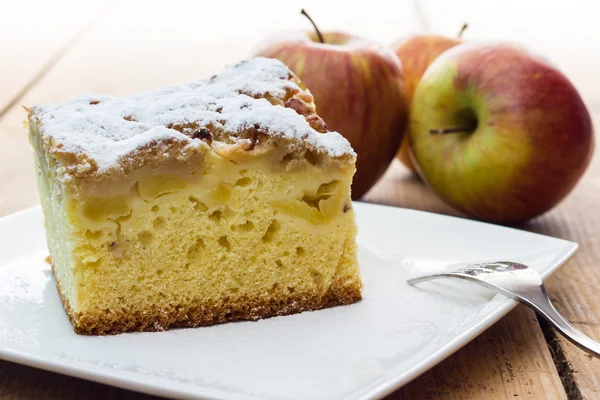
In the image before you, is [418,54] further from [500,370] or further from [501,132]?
[500,370]

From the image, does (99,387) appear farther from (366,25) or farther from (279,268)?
(366,25)

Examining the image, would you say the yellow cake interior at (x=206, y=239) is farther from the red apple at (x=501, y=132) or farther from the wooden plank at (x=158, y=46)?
the wooden plank at (x=158, y=46)

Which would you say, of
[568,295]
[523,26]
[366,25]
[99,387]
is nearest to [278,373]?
[99,387]

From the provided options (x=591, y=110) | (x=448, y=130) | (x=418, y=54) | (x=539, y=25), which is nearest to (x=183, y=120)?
(x=448, y=130)

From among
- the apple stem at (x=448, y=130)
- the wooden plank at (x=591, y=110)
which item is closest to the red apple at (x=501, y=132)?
the apple stem at (x=448, y=130)

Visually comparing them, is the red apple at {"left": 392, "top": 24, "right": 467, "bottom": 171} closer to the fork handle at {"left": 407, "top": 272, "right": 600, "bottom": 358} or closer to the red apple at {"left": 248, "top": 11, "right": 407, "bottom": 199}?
the red apple at {"left": 248, "top": 11, "right": 407, "bottom": 199}

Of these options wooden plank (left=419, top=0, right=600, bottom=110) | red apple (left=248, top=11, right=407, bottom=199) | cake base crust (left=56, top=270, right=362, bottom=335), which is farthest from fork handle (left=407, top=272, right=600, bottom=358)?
wooden plank (left=419, top=0, right=600, bottom=110)
